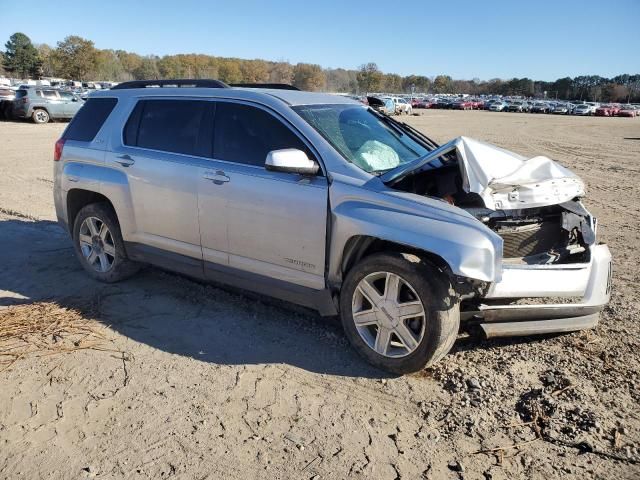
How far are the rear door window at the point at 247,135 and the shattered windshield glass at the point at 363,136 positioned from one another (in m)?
0.23

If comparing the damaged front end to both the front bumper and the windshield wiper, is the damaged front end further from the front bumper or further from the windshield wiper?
the windshield wiper

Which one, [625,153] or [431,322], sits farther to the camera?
[625,153]

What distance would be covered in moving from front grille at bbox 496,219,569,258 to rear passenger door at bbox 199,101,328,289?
1.28 metres

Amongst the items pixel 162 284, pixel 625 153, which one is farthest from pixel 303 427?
pixel 625 153

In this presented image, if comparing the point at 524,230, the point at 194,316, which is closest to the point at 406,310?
the point at 524,230

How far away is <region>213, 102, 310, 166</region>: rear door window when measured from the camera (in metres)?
4.01

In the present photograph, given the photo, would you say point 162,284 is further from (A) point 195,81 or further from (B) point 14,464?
(B) point 14,464

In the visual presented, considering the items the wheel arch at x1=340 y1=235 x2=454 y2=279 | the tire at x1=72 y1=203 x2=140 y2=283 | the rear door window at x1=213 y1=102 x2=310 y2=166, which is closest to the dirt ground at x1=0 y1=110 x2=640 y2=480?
the tire at x1=72 y1=203 x2=140 y2=283

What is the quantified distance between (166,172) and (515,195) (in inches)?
110

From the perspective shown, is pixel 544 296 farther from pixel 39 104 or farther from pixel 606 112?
pixel 606 112

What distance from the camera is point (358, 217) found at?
3.54m

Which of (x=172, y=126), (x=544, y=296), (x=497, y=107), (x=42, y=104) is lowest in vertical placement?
(x=497, y=107)

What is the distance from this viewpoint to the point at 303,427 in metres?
3.05

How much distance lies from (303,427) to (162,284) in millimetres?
2724
